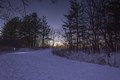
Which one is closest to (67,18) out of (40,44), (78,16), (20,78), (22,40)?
(78,16)

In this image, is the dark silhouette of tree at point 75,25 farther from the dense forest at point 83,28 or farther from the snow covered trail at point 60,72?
the snow covered trail at point 60,72

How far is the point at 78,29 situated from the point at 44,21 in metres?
25.9

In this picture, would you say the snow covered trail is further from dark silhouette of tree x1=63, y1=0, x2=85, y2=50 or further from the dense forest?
dark silhouette of tree x1=63, y1=0, x2=85, y2=50

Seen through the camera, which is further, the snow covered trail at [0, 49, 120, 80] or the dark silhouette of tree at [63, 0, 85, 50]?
the dark silhouette of tree at [63, 0, 85, 50]

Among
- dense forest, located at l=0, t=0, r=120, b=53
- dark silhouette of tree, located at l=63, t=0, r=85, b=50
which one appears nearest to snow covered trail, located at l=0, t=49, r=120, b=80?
dense forest, located at l=0, t=0, r=120, b=53

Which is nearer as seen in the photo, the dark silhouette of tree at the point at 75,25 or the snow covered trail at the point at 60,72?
the snow covered trail at the point at 60,72

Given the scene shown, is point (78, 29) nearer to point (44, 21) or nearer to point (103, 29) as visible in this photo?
point (103, 29)

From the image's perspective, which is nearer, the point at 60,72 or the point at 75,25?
the point at 60,72

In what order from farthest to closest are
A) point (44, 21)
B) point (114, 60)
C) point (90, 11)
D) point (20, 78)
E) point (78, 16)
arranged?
point (44, 21)
point (78, 16)
point (90, 11)
point (114, 60)
point (20, 78)

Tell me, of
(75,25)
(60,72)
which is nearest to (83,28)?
(75,25)

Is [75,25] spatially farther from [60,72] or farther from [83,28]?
[60,72]

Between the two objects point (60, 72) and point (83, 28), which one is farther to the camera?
point (83, 28)

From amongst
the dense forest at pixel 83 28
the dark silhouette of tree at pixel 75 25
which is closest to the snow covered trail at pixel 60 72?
the dense forest at pixel 83 28

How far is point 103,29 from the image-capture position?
28.6 m
